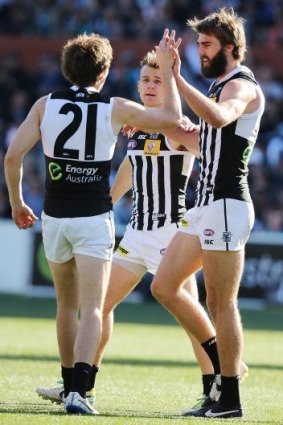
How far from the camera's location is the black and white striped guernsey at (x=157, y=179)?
904 cm

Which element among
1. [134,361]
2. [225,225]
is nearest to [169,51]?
[225,225]

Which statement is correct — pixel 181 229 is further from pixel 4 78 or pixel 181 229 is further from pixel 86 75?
pixel 4 78

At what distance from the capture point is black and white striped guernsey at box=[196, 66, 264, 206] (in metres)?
7.82

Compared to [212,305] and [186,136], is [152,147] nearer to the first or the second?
[186,136]

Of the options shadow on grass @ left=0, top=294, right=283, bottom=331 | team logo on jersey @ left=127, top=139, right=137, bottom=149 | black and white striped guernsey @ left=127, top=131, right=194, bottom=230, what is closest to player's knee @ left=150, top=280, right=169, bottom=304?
black and white striped guernsey @ left=127, top=131, right=194, bottom=230

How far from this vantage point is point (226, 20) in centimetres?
780

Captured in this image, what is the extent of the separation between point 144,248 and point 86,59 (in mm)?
1831

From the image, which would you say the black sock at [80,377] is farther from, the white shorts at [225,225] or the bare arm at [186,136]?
the bare arm at [186,136]

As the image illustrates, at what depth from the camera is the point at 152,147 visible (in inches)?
357

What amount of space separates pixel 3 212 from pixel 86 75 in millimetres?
13945

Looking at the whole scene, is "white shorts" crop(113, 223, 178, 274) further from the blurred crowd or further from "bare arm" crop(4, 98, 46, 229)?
the blurred crowd

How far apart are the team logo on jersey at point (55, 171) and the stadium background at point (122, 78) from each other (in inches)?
442

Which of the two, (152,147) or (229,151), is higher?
(229,151)

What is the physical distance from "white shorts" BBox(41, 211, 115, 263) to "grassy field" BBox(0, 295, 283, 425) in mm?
1004
